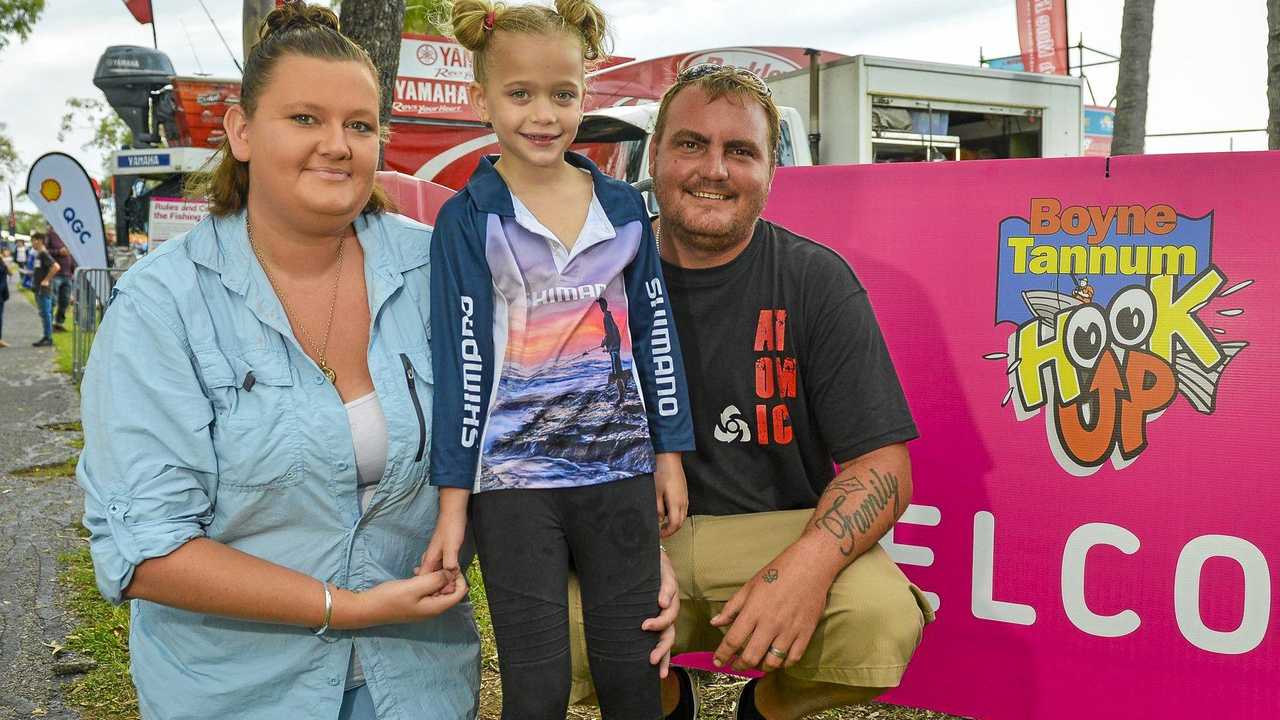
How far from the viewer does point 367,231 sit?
7.27ft

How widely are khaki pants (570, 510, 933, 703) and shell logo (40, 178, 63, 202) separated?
7871 mm

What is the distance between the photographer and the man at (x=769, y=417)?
2539 millimetres

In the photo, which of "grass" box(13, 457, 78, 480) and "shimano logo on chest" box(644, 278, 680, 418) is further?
"grass" box(13, 457, 78, 480)

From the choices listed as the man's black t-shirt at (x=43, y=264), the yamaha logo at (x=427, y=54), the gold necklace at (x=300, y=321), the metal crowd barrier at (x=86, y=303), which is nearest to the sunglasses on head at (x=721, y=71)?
the gold necklace at (x=300, y=321)

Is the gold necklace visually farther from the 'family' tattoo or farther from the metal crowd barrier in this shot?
the metal crowd barrier

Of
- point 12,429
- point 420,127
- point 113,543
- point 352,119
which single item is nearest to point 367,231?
point 352,119

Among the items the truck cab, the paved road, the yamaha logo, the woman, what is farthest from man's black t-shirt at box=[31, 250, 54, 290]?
the woman

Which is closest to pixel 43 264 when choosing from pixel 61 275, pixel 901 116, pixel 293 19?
pixel 61 275

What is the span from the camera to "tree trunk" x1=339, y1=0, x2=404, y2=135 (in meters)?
5.40

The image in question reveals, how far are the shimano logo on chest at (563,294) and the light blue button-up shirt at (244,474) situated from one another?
0.24 m

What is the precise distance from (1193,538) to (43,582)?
4565 mm

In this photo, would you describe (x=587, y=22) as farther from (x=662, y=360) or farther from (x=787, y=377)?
(x=787, y=377)

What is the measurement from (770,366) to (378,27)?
3641 millimetres

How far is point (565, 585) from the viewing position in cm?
217
